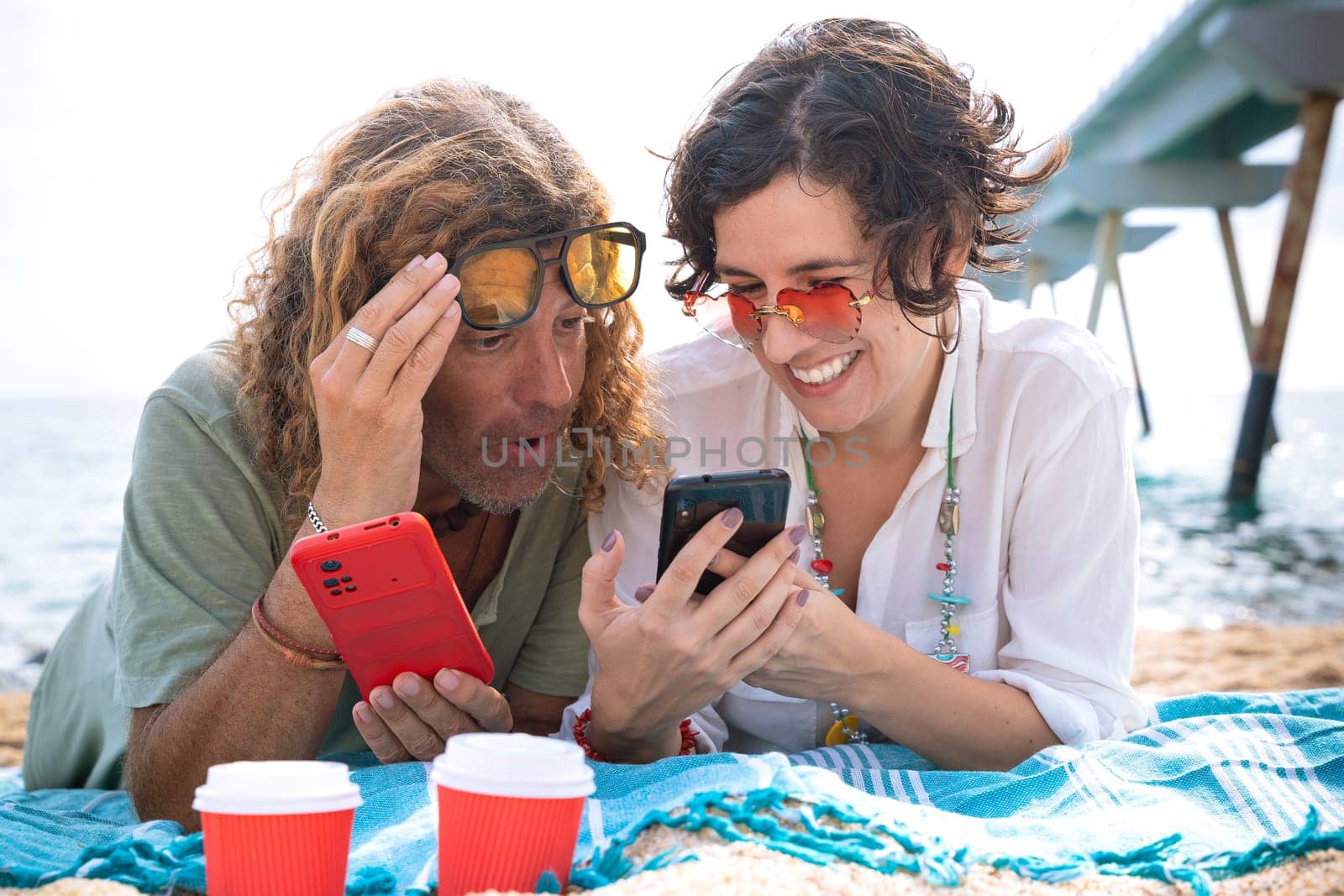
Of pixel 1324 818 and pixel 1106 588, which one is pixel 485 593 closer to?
pixel 1106 588

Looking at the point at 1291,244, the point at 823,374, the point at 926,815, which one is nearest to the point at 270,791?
the point at 926,815

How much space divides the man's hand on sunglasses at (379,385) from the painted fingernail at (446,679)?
382 millimetres

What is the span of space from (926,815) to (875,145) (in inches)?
56.9

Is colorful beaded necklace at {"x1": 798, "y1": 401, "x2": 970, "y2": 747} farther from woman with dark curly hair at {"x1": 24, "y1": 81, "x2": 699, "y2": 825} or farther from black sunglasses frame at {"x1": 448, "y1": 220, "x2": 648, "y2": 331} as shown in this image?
black sunglasses frame at {"x1": 448, "y1": 220, "x2": 648, "y2": 331}

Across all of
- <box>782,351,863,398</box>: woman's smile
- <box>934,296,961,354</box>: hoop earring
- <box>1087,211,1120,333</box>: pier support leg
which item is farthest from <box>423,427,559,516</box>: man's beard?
<box>1087,211,1120,333</box>: pier support leg

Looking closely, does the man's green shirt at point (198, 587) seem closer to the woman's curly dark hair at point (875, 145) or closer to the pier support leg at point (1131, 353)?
the woman's curly dark hair at point (875, 145)

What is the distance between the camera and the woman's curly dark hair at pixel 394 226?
2.55m

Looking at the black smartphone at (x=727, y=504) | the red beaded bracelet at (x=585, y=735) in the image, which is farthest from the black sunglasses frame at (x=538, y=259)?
the red beaded bracelet at (x=585, y=735)

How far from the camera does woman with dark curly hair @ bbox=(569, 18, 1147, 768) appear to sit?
243 cm

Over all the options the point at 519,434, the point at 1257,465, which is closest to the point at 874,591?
the point at 519,434

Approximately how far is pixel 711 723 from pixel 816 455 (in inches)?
31.1

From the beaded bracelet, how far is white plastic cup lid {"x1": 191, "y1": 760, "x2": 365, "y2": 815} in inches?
36.4

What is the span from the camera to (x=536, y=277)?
8.44ft

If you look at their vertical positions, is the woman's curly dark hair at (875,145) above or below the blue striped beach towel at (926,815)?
above
